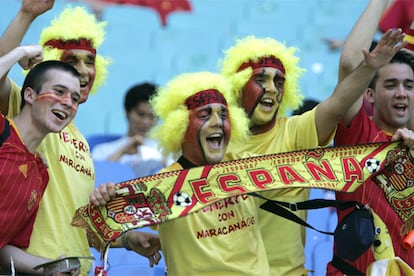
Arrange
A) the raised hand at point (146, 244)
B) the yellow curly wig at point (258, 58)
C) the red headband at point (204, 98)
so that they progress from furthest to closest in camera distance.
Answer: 1. the yellow curly wig at point (258, 58)
2. the red headband at point (204, 98)
3. the raised hand at point (146, 244)

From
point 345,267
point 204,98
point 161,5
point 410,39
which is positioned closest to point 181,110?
point 204,98

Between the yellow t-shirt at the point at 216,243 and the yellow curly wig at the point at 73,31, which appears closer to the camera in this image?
the yellow t-shirt at the point at 216,243

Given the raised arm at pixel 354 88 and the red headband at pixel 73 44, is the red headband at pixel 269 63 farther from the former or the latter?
the red headband at pixel 73 44

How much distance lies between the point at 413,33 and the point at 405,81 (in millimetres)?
527

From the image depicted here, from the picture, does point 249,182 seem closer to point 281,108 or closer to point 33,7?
point 281,108

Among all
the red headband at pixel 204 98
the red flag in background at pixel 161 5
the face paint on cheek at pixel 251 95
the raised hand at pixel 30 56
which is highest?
the red flag in background at pixel 161 5

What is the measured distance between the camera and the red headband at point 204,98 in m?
4.30

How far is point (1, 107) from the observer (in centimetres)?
404

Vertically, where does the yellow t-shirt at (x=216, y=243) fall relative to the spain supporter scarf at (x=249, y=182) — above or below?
below

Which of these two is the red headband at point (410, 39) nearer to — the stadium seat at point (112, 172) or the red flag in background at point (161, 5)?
the stadium seat at point (112, 172)

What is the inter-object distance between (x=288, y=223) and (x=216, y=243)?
477 millimetres

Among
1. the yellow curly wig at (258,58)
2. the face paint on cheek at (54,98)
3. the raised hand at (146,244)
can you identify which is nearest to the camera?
the face paint on cheek at (54,98)

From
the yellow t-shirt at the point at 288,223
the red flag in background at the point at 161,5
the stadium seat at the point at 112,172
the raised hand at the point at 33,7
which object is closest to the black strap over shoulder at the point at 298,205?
the yellow t-shirt at the point at 288,223

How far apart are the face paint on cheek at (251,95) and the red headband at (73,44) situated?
770mm
